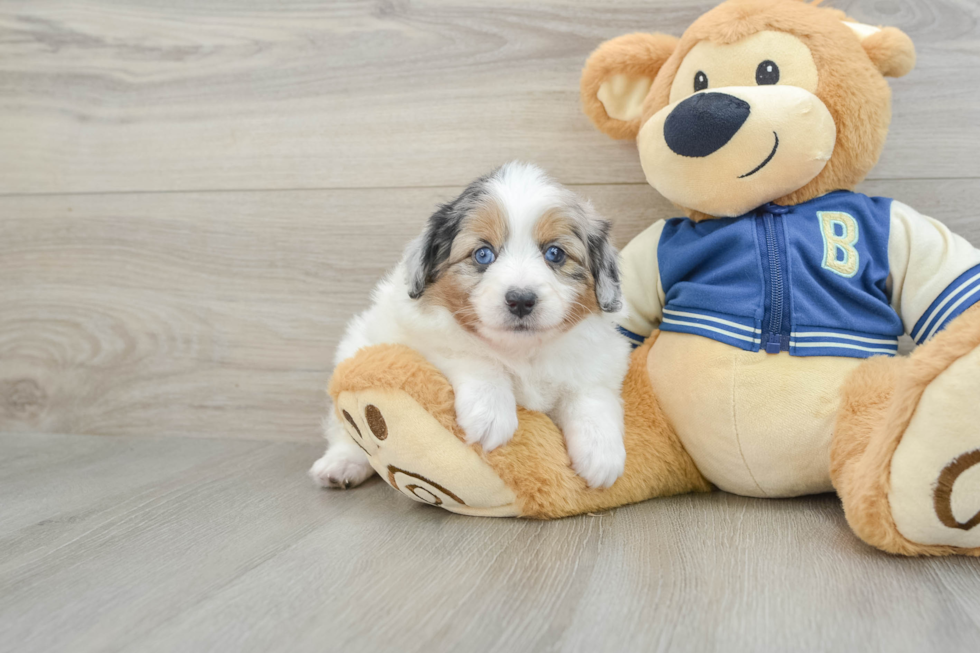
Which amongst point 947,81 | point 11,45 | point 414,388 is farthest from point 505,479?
point 11,45

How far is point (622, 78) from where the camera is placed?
1.76 m

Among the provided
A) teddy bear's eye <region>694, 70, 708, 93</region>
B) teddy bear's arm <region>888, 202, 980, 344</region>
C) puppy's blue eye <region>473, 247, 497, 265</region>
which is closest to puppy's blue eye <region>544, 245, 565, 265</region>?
puppy's blue eye <region>473, 247, 497, 265</region>

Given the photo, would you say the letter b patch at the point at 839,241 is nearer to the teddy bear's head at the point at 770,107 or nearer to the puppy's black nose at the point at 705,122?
the teddy bear's head at the point at 770,107

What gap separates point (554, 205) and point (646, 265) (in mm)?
363

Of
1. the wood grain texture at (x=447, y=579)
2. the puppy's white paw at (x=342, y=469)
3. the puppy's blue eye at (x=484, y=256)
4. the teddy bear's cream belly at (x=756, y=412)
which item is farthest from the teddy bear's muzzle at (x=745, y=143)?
the puppy's white paw at (x=342, y=469)

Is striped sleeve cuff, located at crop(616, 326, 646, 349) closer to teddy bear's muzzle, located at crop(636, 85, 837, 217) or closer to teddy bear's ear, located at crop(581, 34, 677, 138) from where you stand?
teddy bear's muzzle, located at crop(636, 85, 837, 217)

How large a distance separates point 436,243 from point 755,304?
69 cm

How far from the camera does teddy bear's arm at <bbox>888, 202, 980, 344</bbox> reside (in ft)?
4.74

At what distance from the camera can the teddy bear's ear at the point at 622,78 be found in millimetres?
1704

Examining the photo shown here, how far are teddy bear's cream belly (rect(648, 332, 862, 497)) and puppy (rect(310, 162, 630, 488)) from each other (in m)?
0.16

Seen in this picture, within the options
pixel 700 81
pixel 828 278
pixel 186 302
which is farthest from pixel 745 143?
pixel 186 302

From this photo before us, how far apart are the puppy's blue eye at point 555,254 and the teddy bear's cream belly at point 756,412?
0.34m

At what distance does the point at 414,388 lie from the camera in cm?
142

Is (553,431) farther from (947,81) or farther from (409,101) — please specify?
(947,81)
